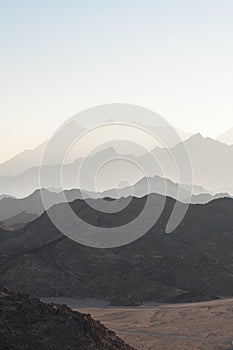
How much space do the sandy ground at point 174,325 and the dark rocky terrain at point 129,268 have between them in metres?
4.55

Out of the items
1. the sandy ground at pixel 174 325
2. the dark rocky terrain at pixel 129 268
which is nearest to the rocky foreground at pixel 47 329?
the sandy ground at pixel 174 325

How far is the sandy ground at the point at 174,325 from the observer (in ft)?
80.3

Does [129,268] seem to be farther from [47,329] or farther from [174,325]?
[47,329]

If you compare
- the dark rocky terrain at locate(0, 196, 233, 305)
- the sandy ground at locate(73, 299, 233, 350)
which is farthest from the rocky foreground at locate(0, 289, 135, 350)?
the dark rocky terrain at locate(0, 196, 233, 305)

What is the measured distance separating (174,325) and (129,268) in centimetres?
1593

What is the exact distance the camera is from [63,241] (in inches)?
2061

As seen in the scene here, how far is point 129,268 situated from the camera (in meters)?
44.7

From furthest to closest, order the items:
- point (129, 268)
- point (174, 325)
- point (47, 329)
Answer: point (129, 268) → point (174, 325) → point (47, 329)

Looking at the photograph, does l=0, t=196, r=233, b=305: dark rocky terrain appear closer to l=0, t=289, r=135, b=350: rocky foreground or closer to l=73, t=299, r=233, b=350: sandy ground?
l=73, t=299, r=233, b=350: sandy ground

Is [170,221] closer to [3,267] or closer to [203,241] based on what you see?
[203,241]

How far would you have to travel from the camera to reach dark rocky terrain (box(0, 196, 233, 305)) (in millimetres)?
41781

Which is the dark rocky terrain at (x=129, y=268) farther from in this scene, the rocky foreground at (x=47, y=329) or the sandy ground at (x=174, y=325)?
the rocky foreground at (x=47, y=329)

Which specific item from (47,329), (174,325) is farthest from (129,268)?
(47,329)

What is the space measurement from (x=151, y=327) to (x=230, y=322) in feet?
16.0
